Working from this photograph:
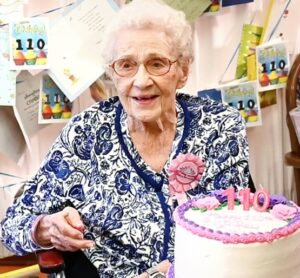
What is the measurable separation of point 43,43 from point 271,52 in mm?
889

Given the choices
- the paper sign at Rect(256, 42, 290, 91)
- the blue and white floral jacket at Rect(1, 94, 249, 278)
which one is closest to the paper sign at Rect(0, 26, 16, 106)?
the blue and white floral jacket at Rect(1, 94, 249, 278)

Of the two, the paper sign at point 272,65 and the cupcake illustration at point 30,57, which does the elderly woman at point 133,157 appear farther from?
the paper sign at point 272,65

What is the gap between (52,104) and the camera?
2.04 m

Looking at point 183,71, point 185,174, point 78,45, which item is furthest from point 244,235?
point 78,45

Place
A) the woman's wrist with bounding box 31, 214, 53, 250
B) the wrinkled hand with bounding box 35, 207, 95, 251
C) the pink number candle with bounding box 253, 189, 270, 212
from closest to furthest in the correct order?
the pink number candle with bounding box 253, 189, 270, 212 → the wrinkled hand with bounding box 35, 207, 95, 251 → the woman's wrist with bounding box 31, 214, 53, 250

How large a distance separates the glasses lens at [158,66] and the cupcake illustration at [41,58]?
61cm

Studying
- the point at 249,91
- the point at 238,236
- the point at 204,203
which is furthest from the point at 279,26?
the point at 238,236

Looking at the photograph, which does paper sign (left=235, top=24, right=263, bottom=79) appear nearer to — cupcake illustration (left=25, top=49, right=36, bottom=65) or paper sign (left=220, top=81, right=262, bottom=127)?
paper sign (left=220, top=81, right=262, bottom=127)

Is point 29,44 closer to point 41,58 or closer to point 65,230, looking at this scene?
point 41,58

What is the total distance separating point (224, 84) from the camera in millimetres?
2262

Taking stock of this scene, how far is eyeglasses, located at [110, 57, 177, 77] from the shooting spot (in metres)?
1.47

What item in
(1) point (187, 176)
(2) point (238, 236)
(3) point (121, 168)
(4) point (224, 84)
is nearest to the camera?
(2) point (238, 236)

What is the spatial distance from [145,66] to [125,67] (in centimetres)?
5

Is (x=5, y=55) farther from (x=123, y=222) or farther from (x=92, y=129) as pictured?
(x=123, y=222)
